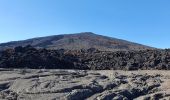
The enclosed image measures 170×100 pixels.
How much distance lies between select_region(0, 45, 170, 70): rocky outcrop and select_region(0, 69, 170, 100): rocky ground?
2.32m

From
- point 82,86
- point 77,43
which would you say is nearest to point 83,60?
point 82,86

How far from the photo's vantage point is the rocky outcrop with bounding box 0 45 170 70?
19922 millimetres

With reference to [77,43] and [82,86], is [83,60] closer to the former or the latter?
[82,86]

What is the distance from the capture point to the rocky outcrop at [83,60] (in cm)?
1992

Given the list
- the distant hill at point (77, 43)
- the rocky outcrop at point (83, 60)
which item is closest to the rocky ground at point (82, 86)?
the rocky outcrop at point (83, 60)

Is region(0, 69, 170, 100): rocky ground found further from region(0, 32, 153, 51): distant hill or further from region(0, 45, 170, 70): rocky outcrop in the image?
region(0, 32, 153, 51): distant hill

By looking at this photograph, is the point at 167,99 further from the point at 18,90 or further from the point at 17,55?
the point at 17,55

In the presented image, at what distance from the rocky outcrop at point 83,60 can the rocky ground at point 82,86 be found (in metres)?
2.32

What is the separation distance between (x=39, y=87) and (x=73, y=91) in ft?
4.80

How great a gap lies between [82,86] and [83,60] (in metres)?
7.31

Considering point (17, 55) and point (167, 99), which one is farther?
point (17, 55)

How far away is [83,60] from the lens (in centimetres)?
2205

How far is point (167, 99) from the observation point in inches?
534

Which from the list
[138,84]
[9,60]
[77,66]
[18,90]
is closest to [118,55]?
[77,66]
